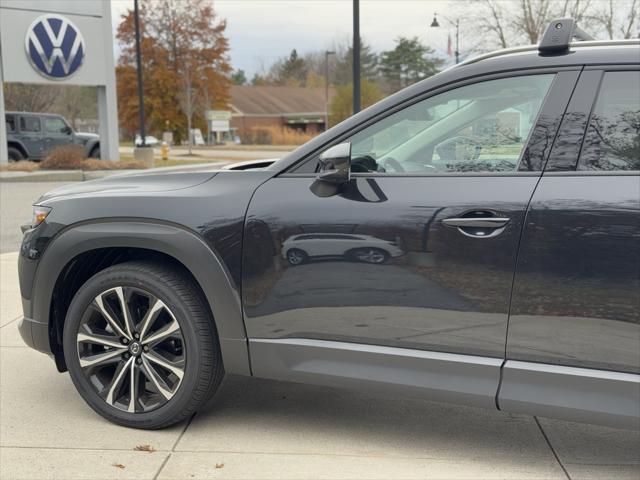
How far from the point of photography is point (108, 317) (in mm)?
3428

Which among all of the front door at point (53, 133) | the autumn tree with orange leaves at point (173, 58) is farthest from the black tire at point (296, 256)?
the autumn tree with orange leaves at point (173, 58)

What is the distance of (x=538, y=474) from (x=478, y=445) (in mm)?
356

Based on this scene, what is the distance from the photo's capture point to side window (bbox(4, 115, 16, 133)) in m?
23.9

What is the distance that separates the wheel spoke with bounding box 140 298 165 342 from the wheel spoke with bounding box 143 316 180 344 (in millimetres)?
42

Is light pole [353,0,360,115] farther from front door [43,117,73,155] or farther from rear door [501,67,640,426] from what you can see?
front door [43,117,73,155]

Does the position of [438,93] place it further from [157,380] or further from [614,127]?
[157,380]

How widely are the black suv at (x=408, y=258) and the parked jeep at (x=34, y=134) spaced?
74.6 feet

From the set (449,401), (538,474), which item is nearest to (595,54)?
(449,401)

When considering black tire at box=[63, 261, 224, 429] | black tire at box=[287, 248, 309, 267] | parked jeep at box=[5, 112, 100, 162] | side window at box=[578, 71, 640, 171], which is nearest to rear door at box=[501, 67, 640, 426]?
side window at box=[578, 71, 640, 171]

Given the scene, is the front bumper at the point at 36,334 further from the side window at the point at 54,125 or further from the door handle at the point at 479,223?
the side window at the point at 54,125

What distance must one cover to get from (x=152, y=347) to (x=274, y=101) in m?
74.8

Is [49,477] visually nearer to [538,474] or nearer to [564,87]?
[538,474]

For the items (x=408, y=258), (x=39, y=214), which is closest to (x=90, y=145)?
(x=39, y=214)

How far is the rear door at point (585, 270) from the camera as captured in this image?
2.62m
